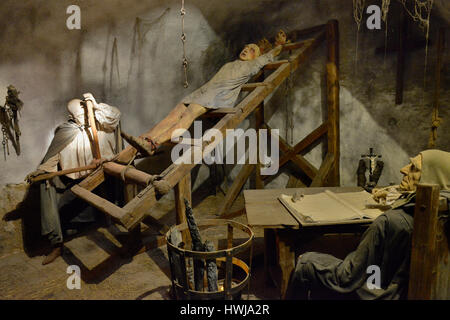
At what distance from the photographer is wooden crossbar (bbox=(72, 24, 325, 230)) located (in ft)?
10.3

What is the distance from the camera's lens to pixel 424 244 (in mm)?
2186

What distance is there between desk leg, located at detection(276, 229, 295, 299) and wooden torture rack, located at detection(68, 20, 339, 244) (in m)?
1.19

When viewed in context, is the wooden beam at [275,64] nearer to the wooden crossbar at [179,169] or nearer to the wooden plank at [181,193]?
the wooden crossbar at [179,169]

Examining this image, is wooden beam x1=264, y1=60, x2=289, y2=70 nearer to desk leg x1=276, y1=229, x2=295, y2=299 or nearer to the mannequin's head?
the mannequin's head

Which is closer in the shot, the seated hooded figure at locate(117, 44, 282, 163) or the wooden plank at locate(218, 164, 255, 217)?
the seated hooded figure at locate(117, 44, 282, 163)

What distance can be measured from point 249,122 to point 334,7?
7.57 ft

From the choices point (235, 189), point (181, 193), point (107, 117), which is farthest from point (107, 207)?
point (235, 189)

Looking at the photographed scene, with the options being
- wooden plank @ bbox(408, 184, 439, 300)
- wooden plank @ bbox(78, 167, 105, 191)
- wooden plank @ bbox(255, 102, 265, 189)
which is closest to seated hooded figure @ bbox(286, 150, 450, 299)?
wooden plank @ bbox(408, 184, 439, 300)

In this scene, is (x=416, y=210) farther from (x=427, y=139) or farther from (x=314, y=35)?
(x=314, y=35)

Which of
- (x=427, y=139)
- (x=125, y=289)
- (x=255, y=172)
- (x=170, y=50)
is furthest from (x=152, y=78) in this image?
(x=427, y=139)

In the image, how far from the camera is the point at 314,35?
5.50 meters

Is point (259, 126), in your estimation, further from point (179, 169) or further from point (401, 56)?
point (179, 169)

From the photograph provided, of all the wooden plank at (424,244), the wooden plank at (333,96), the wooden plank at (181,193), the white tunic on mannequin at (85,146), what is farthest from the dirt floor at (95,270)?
the wooden plank at (333,96)

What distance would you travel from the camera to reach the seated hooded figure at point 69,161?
14.2 ft
